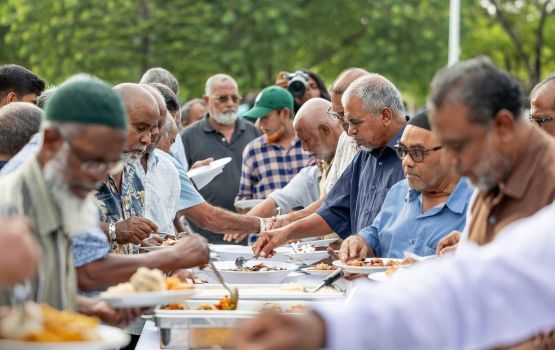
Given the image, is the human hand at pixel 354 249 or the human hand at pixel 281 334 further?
Result: the human hand at pixel 354 249

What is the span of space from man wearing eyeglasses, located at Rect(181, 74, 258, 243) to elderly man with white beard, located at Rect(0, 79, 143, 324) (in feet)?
23.8

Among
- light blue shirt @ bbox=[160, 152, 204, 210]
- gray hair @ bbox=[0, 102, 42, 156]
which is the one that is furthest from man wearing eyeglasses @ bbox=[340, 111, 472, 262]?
gray hair @ bbox=[0, 102, 42, 156]

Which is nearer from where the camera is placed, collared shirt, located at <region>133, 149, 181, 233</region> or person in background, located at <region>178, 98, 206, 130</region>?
collared shirt, located at <region>133, 149, 181, 233</region>

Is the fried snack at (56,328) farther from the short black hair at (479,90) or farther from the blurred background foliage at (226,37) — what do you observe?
the blurred background foliage at (226,37)

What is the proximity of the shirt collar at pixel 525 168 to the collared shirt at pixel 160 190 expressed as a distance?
3.05 meters

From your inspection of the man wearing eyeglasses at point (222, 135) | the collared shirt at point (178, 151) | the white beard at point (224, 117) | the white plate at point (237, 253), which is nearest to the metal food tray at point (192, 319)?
the white plate at point (237, 253)

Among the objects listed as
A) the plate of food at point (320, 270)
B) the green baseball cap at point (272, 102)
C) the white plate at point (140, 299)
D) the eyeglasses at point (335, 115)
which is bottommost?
the plate of food at point (320, 270)

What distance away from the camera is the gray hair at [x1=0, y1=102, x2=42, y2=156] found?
452cm

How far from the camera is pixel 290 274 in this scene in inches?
240

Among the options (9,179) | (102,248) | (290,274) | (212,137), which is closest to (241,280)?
(290,274)

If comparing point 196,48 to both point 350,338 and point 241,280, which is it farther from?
point 350,338

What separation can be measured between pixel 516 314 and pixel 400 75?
71.1 feet

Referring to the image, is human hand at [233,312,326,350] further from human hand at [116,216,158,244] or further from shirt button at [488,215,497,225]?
human hand at [116,216,158,244]

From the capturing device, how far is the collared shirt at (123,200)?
523 centimetres
